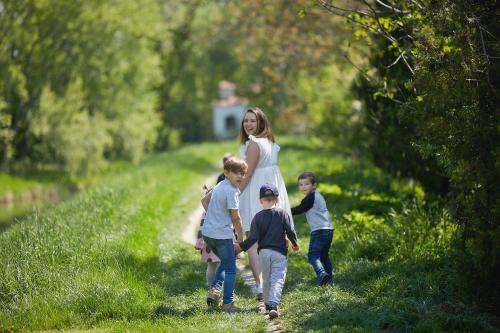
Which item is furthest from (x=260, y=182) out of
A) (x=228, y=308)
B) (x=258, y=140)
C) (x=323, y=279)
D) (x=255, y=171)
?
(x=228, y=308)

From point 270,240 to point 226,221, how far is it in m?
0.56

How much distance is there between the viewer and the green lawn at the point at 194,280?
6730 mm

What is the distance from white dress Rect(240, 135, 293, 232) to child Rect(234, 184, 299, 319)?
0.66m

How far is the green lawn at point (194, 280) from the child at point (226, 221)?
0.42m

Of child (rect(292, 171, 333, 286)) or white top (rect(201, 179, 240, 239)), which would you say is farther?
child (rect(292, 171, 333, 286))

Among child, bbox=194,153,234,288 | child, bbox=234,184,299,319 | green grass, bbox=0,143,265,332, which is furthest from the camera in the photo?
child, bbox=194,153,234,288

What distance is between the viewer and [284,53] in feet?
74.1

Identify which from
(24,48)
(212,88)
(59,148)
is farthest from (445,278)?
(212,88)

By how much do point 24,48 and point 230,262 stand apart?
20239mm

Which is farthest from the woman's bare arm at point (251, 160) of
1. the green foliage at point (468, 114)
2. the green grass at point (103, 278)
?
the green foliage at point (468, 114)

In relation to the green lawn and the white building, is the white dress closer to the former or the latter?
the green lawn

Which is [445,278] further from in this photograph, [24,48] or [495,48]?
[24,48]

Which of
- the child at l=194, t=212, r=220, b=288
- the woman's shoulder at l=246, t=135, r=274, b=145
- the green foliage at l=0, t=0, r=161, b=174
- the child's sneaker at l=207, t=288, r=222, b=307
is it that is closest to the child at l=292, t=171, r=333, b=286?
the woman's shoulder at l=246, t=135, r=274, b=145

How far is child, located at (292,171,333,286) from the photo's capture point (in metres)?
8.06
